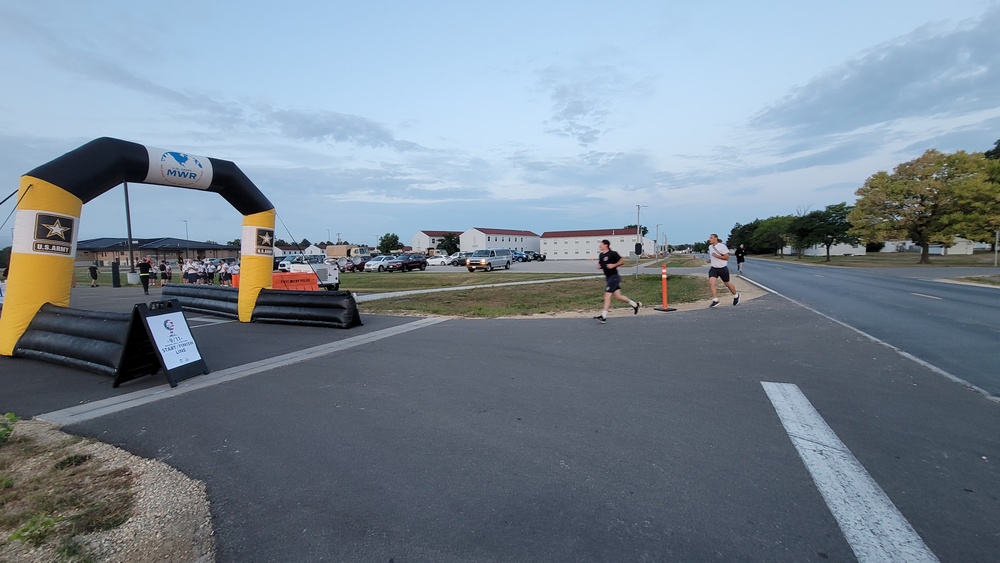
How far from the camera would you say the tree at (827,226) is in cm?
5325

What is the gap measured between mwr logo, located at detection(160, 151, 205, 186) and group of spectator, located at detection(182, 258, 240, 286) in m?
13.3

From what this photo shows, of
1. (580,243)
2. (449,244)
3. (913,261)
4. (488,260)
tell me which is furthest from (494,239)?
(913,261)

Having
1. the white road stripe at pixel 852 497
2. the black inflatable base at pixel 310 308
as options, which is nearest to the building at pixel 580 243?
the black inflatable base at pixel 310 308

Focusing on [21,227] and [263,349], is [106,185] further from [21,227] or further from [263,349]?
[263,349]

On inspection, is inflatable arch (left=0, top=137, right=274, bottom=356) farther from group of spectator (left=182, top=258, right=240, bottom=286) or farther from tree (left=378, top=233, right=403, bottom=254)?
tree (left=378, top=233, right=403, bottom=254)

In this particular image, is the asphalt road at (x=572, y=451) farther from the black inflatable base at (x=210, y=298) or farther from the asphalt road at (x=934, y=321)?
the black inflatable base at (x=210, y=298)

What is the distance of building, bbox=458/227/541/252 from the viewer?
109 meters

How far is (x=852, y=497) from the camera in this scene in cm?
298

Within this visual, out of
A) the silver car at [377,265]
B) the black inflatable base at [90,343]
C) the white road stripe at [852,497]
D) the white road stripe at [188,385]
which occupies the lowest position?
the white road stripe at [852,497]

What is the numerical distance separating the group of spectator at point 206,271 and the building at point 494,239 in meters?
79.3

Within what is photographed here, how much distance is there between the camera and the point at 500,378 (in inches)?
232

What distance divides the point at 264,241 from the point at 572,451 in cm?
981

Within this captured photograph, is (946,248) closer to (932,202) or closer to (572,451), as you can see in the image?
(932,202)

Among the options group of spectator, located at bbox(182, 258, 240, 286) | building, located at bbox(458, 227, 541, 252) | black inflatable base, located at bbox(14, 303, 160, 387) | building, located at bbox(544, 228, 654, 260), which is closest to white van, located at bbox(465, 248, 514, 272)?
group of spectator, located at bbox(182, 258, 240, 286)
